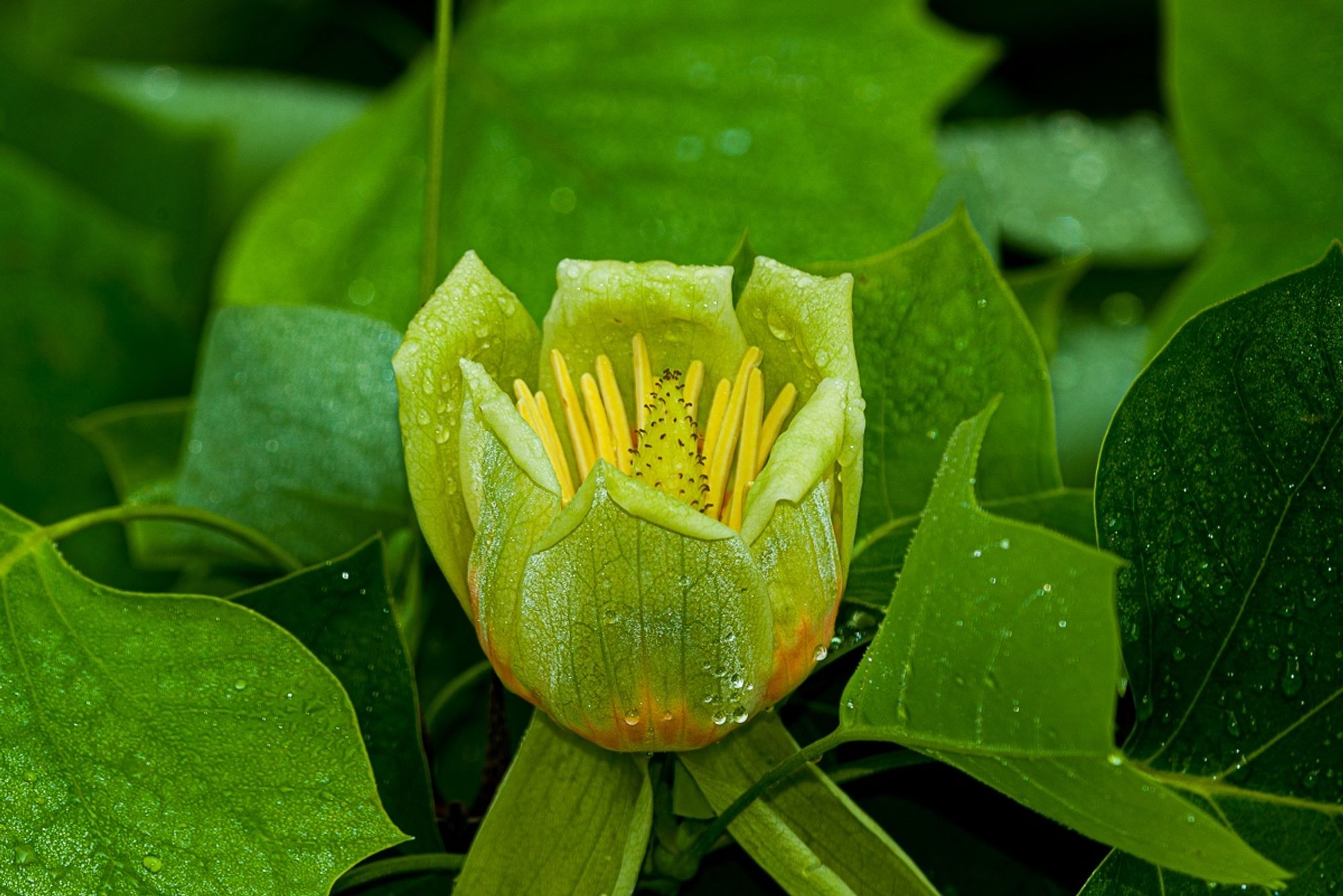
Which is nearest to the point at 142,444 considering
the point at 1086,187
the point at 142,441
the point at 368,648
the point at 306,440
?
the point at 142,441

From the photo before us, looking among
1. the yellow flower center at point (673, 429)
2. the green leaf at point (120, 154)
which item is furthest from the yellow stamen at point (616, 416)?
the green leaf at point (120, 154)

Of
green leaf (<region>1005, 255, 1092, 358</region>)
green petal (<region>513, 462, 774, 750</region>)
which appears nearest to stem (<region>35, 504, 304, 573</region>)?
green petal (<region>513, 462, 774, 750</region>)

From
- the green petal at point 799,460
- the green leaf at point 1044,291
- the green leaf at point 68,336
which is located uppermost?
the green petal at point 799,460

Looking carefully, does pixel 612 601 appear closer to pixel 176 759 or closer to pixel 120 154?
pixel 176 759

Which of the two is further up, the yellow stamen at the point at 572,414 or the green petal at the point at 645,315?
the green petal at the point at 645,315

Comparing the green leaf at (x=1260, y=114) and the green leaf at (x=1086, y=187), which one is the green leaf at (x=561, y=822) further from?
the green leaf at (x=1086, y=187)

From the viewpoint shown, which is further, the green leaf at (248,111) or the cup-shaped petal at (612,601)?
the green leaf at (248,111)
